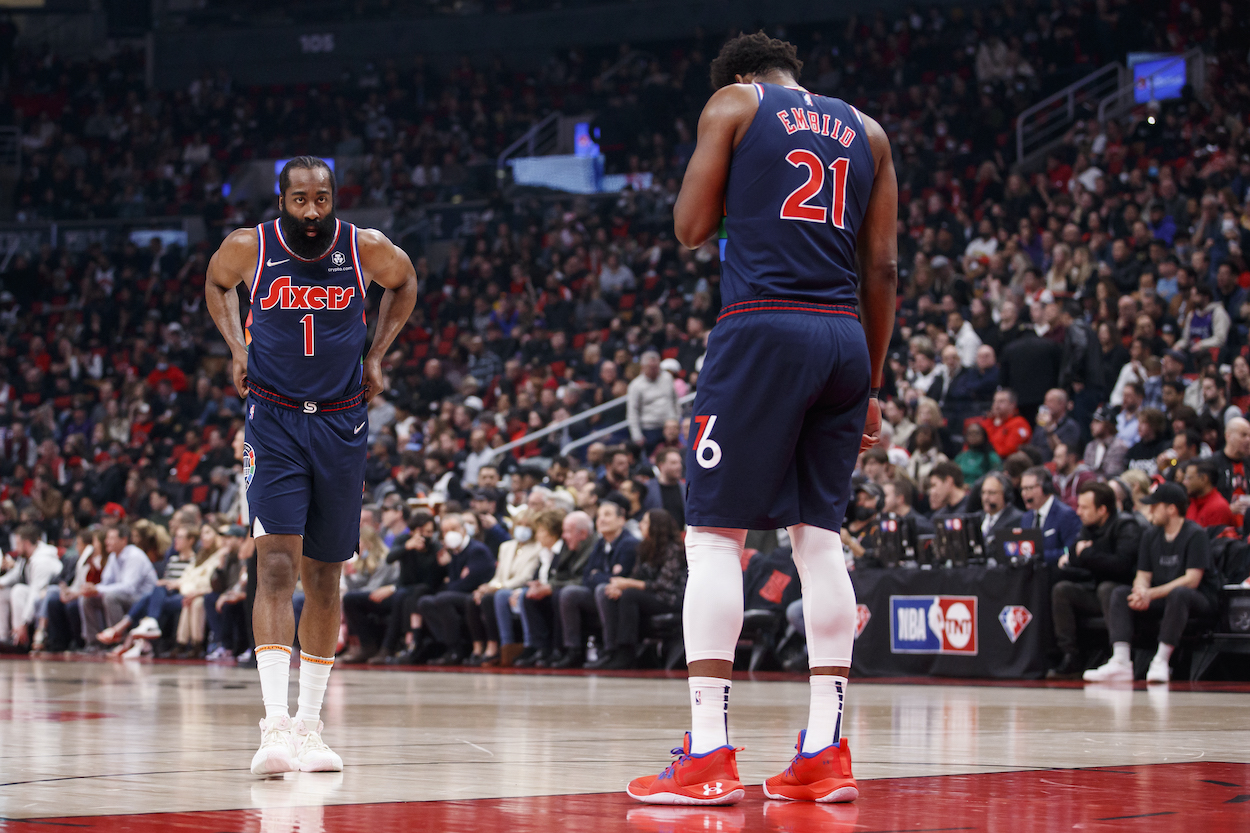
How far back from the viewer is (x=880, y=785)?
4.08 m

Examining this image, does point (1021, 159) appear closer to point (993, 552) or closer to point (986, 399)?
point (986, 399)

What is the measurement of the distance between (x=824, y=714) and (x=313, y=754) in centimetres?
168

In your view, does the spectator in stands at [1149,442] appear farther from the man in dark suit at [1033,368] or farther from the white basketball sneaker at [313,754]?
the white basketball sneaker at [313,754]

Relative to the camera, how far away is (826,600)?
3.95m

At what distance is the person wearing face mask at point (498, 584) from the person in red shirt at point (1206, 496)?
560cm

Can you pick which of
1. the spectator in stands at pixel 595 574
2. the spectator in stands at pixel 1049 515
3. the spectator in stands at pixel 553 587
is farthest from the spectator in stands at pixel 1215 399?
the spectator in stands at pixel 553 587

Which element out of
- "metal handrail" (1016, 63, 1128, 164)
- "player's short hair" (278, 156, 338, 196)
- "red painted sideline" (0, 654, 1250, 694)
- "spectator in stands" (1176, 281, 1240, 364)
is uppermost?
"metal handrail" (1016, 63, 1128, 164)

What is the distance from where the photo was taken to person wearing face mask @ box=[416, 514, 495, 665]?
13.5m

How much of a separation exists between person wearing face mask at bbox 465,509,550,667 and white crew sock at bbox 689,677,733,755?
9462 millimetres

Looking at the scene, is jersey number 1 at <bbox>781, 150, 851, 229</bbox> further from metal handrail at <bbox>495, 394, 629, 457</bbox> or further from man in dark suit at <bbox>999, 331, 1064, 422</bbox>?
metal handrail at <bbox>495, 394, 629, 457</bbox>

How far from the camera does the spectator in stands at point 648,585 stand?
11.9 m

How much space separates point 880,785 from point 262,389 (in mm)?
2454

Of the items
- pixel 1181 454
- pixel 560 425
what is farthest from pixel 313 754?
pixel 560 425

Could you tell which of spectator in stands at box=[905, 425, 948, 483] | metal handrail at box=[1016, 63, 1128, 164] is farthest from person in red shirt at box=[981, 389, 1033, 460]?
metal handrail at box=[1016, 63, 1128, 164]
